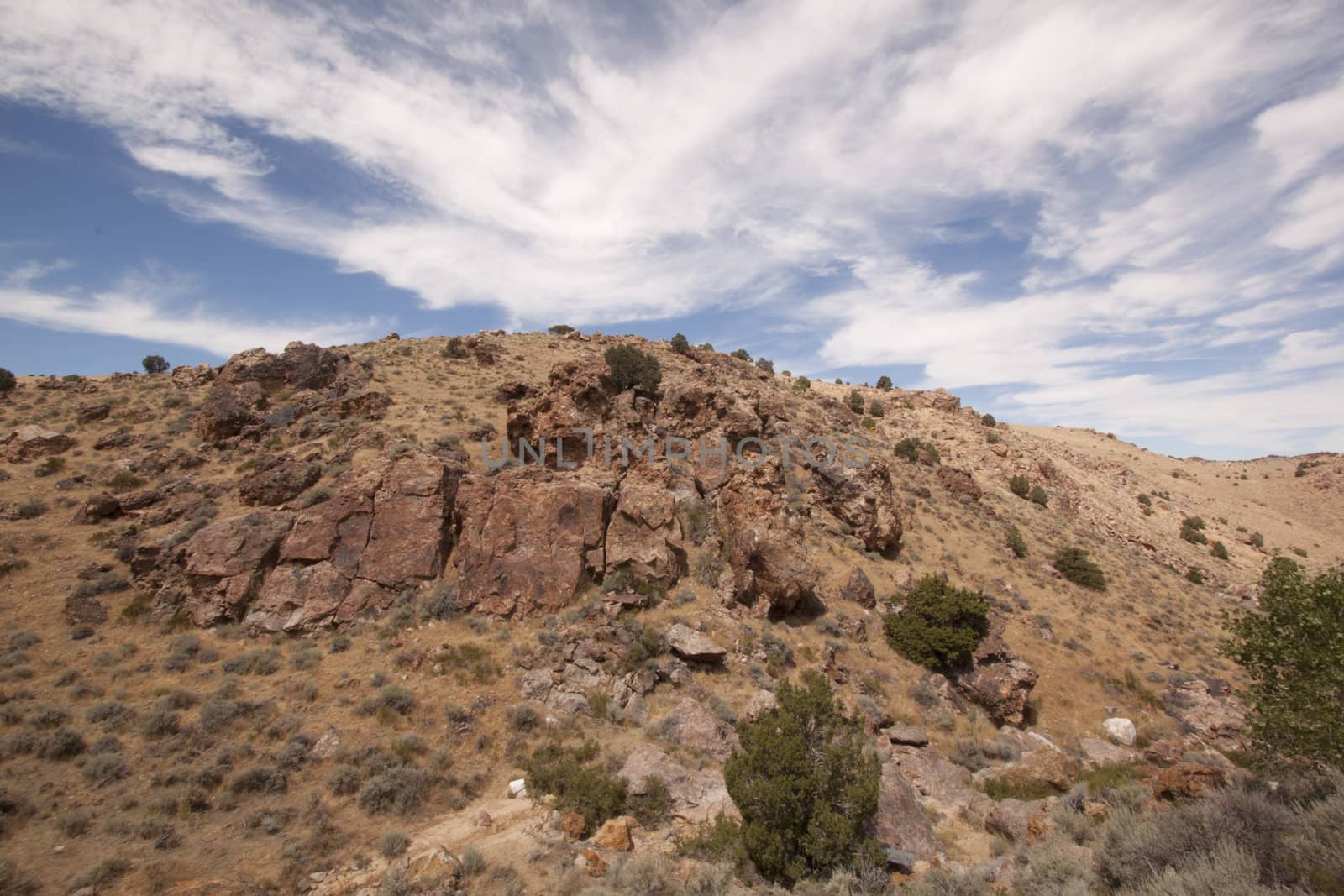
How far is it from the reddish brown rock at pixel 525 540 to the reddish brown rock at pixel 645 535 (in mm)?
594

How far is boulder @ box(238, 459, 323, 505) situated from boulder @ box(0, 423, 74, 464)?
9.29 meters

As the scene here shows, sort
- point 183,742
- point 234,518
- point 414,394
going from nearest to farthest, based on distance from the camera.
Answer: point 183,742, point 234,518, point 414,394

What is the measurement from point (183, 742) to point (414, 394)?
21.3m

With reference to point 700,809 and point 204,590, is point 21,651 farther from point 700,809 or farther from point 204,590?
point 700,809

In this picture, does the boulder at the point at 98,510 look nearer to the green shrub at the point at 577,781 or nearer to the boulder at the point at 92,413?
the boulder at the point at 92,413

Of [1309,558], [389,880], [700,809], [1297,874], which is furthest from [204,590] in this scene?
[1309,558]

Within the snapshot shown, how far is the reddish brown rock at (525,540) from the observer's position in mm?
15594

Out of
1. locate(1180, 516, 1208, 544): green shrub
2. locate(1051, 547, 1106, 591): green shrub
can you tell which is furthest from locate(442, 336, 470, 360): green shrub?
locate(1180, 516, 1208, 544): green shrub

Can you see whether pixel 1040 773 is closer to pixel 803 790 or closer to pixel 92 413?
pixel 803 790

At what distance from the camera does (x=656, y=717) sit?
12805 mm

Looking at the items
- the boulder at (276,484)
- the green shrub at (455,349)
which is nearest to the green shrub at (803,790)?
the boulder at (276,484)

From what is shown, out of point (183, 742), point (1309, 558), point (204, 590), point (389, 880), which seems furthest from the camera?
point (1309, 558)

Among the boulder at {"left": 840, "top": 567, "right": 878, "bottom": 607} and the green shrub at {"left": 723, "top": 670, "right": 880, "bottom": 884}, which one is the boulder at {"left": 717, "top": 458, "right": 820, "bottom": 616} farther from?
the green shrub at {"left": 723, "top": 670, "right": 880, "bottom": 884}

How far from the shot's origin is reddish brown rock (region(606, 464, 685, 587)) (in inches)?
664
